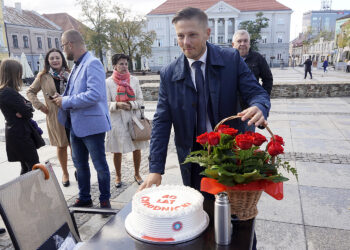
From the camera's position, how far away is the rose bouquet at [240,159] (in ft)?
3.98

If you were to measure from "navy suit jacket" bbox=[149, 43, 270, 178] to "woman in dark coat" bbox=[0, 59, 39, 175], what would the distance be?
7.34 ft

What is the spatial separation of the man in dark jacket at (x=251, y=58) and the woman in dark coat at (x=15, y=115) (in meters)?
2.93

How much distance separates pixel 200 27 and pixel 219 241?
126 centimetres

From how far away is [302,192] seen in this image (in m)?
3.71

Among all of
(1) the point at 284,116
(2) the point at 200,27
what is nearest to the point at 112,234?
(2) the point at 200,27

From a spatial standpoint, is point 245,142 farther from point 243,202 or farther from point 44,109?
point 44,109

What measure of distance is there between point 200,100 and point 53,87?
2667mm

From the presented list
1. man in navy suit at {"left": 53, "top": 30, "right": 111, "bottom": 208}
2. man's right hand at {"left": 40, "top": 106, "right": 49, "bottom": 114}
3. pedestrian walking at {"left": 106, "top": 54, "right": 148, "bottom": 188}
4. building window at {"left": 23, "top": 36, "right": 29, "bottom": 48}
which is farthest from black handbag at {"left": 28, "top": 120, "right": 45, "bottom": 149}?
building window at {"left": 23, "top": 36, "right": 29, "bottom": 48}

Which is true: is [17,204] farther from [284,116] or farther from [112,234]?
[284,116]

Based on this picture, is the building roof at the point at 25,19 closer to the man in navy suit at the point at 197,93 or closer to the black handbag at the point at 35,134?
→ the black handbag at the point at 35,134

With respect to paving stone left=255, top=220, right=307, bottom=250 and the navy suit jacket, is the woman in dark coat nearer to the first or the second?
the navy suit jacket

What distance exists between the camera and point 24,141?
355 centimetres

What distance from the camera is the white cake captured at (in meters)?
1.30

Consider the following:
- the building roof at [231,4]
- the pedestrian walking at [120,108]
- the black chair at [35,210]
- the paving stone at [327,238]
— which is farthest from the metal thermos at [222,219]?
the building roof at [231,4]
